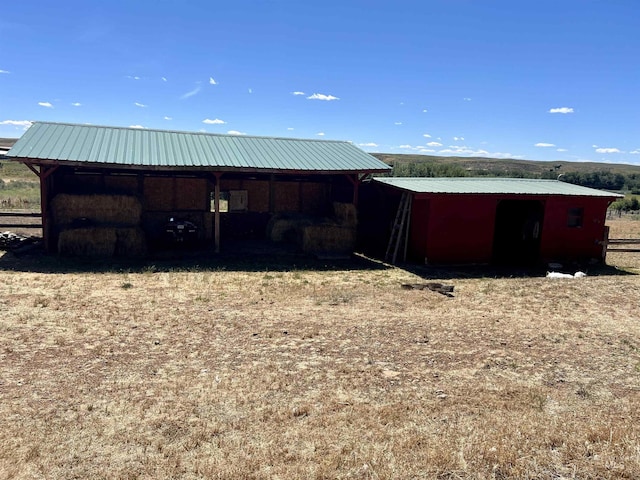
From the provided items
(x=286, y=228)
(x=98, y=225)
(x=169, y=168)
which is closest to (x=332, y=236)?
(x=286, y=228)

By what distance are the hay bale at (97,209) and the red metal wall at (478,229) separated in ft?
32.6

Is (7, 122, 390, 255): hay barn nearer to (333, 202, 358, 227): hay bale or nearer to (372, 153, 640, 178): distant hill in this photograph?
(333, 202, 358, 227): hay bale

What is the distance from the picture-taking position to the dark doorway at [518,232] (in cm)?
1766

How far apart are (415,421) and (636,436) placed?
7.72 ft

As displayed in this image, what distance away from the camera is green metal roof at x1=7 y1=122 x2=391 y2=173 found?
14984mm

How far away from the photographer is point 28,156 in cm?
1409

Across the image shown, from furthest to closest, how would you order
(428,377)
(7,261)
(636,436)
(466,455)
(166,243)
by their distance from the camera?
(166,243) → (7,261) → (428,377) → (636,436) → (466,455)

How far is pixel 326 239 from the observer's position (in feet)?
56.4

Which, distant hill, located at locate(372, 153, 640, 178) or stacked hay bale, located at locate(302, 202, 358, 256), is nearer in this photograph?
stacked hay bale, located at locate(302, 202, 358, 256)

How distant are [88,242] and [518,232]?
606 inches

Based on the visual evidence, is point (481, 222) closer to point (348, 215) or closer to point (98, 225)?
point (348, 215)

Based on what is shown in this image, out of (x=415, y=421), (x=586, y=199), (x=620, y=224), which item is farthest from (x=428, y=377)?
(x=620, y=224)

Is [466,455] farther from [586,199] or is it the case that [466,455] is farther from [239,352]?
[586,199]

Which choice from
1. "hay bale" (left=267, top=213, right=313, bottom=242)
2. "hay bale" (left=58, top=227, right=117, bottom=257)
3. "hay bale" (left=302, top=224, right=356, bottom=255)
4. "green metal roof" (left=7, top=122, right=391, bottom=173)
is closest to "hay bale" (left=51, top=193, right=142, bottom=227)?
"hay bale" (left=58, top=227, right=117, bottom=257)
